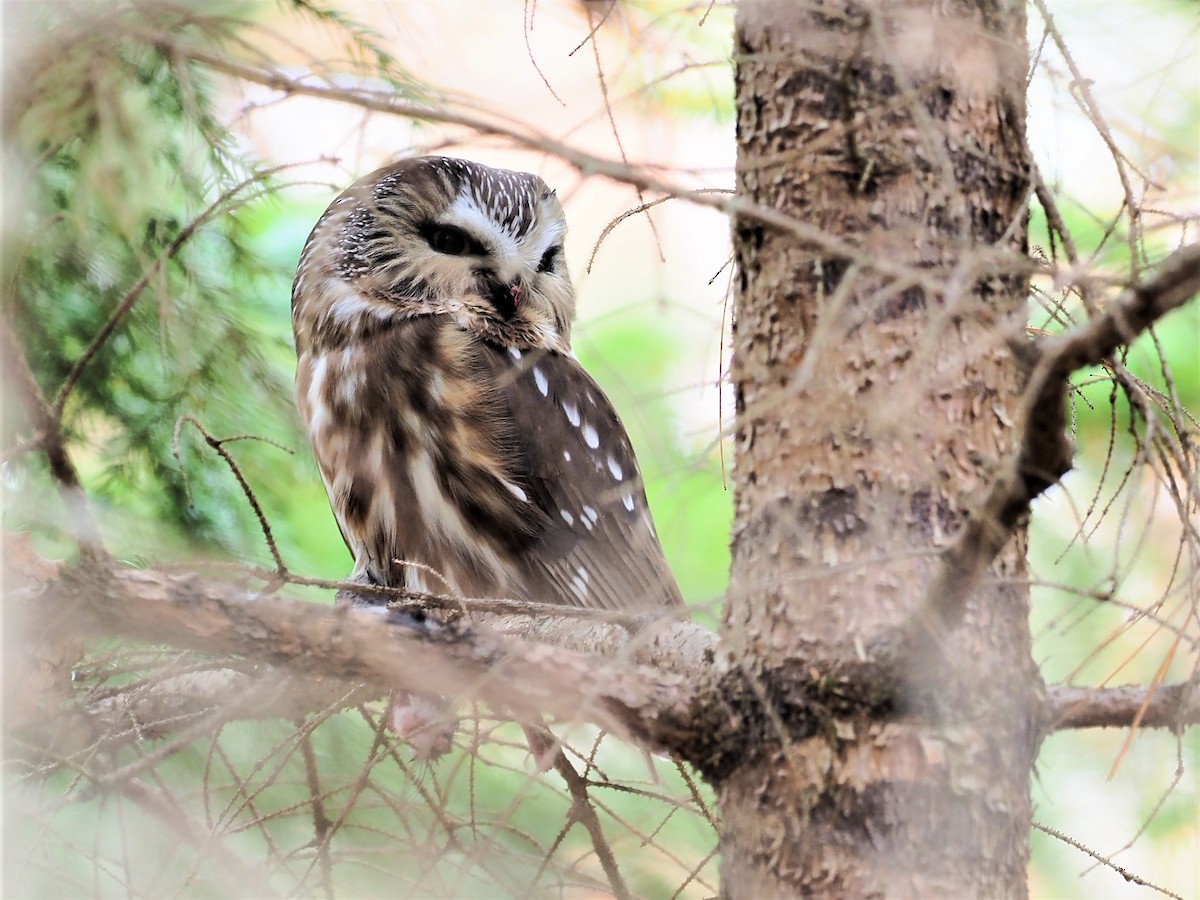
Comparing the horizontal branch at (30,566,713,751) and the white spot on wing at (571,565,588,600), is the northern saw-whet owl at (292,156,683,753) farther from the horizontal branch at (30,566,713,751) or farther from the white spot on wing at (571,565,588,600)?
the horizontal branch at (30,566,713,751)

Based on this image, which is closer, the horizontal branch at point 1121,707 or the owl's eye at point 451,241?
the horizontal branch at point 1121,707

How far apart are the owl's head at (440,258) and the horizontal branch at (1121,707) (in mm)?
1421

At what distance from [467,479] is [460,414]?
13cm

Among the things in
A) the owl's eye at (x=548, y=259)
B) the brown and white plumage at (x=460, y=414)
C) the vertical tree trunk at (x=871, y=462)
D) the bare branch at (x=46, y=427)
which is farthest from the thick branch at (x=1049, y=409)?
the owl's eye at (x=548, y=259)

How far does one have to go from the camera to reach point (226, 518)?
2.34m

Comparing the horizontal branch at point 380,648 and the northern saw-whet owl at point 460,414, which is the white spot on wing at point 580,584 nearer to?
the northern saw-whet owl at point 460,414

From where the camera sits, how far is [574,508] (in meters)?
2.43

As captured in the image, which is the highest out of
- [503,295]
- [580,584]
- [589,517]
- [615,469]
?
[503,295]

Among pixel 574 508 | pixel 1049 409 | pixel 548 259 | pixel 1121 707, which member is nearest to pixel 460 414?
pixel 574 508

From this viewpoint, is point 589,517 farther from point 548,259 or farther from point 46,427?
point 46,427

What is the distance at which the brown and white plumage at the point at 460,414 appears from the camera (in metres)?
2.36

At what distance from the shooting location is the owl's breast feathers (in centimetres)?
235

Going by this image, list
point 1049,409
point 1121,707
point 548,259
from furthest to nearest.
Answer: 1. point 548,259
2. point 1121,707
3. point 1049,409

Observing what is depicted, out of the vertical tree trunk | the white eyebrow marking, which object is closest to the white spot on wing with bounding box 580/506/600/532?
the white eyebrow marking
